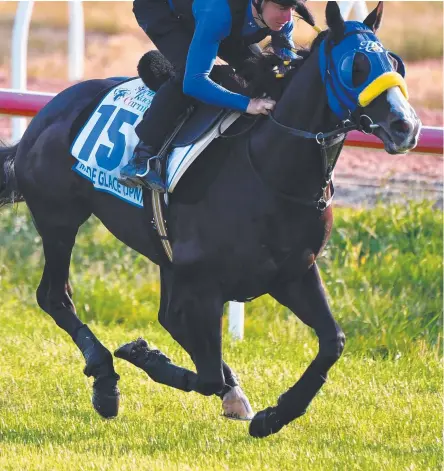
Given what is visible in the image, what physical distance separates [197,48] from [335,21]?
0.60 meters

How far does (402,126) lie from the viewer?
425 cm

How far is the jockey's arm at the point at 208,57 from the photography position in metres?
4.70

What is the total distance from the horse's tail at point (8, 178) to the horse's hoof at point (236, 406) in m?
1.61

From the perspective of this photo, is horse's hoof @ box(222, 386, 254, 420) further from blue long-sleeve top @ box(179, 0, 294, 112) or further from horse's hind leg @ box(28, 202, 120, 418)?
blue long-sleeve top @ box(179, 0, 294, 112)

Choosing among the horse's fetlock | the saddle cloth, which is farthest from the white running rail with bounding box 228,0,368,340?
the horse's fetlock

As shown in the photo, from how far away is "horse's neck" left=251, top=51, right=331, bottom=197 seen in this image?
15.3 ft

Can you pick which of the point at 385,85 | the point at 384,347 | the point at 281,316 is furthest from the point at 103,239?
the point at 385,85

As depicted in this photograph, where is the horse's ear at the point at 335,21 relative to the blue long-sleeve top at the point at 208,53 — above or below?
above

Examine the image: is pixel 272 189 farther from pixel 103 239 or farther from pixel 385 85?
pixel 103 239

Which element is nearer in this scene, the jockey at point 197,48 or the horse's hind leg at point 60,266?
the jockey at point 197,48

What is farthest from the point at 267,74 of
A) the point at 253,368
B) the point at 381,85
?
the point at 253,368

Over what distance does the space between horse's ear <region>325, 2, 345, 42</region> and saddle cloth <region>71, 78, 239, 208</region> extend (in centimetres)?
81

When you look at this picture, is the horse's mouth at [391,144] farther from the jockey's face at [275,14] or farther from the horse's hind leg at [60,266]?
the horse's hind leg at [60,266]

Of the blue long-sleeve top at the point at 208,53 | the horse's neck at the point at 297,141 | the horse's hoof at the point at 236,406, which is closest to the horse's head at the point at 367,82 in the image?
the horse's neck at the point at 297,141
